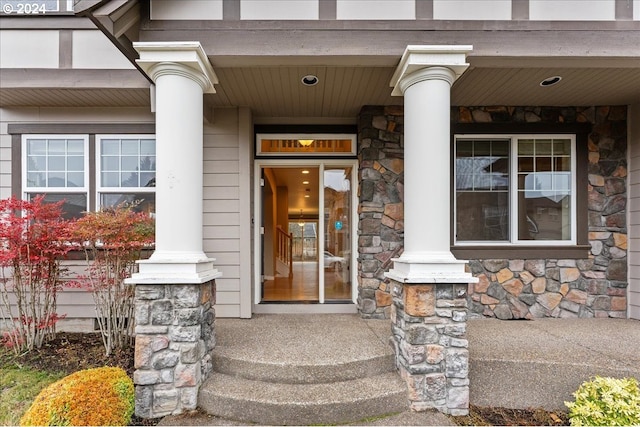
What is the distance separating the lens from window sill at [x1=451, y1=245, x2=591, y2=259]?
4.48m

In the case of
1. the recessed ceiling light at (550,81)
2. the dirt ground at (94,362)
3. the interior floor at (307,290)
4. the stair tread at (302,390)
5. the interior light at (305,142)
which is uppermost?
the recessed ceiling light at (550,81)

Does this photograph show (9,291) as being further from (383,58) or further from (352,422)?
(383,58)

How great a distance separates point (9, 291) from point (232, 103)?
354 centimetres

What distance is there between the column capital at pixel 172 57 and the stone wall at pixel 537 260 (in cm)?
221

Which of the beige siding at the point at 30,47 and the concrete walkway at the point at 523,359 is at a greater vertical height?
the beige siding at the point at 30,47

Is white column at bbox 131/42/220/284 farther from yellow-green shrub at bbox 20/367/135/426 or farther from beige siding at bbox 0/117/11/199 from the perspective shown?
beige siding at bbox 0/117/11/199

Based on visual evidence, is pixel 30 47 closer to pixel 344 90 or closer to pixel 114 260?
pixel 114 260

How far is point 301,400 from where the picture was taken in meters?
2.65

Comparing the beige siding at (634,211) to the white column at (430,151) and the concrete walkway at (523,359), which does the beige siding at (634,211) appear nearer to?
the concrete walkway at (523,359)

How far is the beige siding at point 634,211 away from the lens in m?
4.35

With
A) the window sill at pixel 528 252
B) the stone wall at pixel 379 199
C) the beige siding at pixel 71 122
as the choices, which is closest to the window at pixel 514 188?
the window sill at pixel 528 252

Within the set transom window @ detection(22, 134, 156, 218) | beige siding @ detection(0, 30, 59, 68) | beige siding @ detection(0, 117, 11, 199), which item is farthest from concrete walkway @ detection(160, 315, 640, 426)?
beige siding @ detection(0, 30, 59, 68)

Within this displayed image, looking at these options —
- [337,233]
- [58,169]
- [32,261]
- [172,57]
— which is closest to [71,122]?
[58,169]

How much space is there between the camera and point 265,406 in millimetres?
2625
